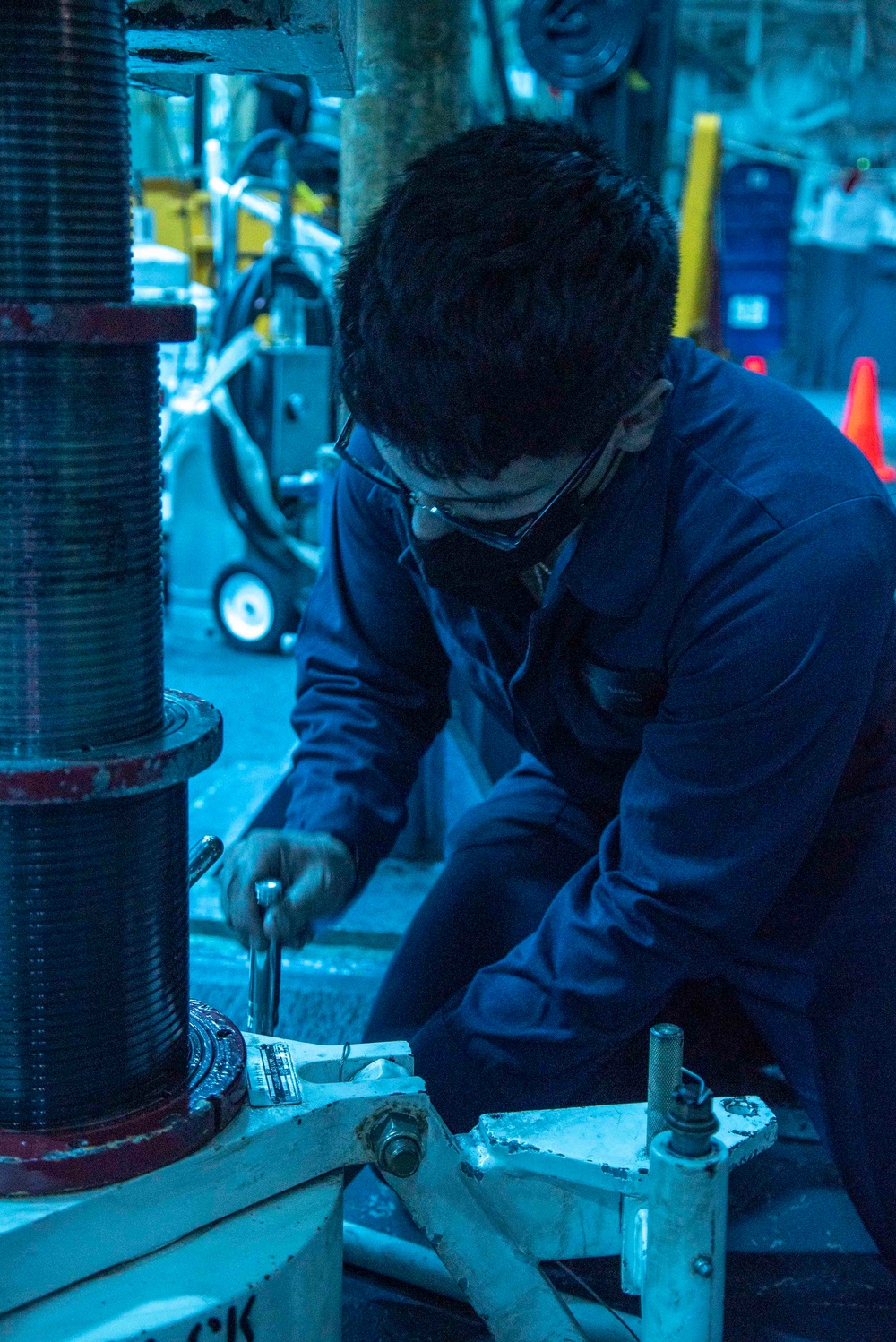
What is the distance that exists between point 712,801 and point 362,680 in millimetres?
558

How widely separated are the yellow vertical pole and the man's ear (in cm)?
397

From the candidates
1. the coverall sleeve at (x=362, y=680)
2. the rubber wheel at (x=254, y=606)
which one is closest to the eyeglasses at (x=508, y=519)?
the coverall sleeve at (x=362, y=680)

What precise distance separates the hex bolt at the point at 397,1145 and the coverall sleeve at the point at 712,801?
0.42 metres

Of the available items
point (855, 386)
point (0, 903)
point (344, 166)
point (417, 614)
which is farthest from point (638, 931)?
point (855, 386)

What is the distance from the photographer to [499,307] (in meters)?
1.12

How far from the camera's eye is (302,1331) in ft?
3.17

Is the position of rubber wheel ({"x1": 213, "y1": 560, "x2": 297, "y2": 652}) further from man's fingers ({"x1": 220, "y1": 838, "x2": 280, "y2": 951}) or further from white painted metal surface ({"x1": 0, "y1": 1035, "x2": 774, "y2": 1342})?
white painted metal surface ({"x1": 0, "y1": 1035, "x2": 774, "y2": 1342})

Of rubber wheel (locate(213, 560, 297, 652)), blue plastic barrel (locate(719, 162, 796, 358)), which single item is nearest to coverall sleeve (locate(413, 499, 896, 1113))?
rubber wheel (locate(213, 560, 297, 652))

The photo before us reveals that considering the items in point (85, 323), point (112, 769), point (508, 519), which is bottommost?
point (112, 769)

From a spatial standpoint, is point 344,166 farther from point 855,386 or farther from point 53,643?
point 855,386

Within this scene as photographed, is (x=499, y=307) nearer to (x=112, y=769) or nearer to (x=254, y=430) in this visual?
(x=112, y=769)

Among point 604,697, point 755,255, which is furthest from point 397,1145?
point 755,255

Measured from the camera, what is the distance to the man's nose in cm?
128

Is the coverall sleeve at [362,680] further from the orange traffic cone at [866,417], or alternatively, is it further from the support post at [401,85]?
the orange traffic cone at [866,417]
